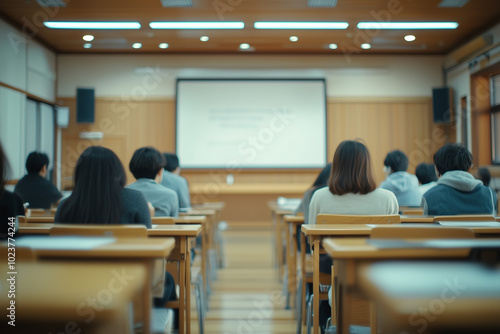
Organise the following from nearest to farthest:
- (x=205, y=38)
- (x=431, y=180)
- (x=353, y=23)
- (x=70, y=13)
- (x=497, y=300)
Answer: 1. (x=497, y=300)
2. (x=431, y=180)
3. (x=70, y=13)
4. (x=353, y=23)
5. (x=205, y=38)

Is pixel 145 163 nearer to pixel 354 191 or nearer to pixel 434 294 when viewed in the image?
pixel 354 191

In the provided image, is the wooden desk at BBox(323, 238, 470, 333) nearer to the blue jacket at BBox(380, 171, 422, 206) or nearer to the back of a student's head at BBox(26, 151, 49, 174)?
the blue jacket at BBox(380, 171, 422, 206)

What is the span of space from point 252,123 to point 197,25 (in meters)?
2.02

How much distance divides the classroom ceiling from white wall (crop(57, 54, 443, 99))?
0.51ft

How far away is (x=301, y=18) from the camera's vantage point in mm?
5633

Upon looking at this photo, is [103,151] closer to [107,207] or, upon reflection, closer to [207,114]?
[107,207]

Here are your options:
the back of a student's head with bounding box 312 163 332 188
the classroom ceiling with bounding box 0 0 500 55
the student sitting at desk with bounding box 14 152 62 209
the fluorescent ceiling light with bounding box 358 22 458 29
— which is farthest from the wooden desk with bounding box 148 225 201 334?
the fluorescent ceiling light with bounding box 358 22 458 29

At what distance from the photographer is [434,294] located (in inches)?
44.2

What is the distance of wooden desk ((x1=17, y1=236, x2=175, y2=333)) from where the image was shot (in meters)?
1.21

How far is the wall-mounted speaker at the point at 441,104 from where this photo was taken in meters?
7.12

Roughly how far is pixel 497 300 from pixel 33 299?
4.20 feet

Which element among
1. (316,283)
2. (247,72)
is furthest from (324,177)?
(247,72)

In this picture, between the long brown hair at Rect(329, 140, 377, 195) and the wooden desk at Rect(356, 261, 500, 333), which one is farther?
the long brown hair at Rect(329, 140, 377, 195)

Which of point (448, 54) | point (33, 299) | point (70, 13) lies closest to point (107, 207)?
point (33, 299)
